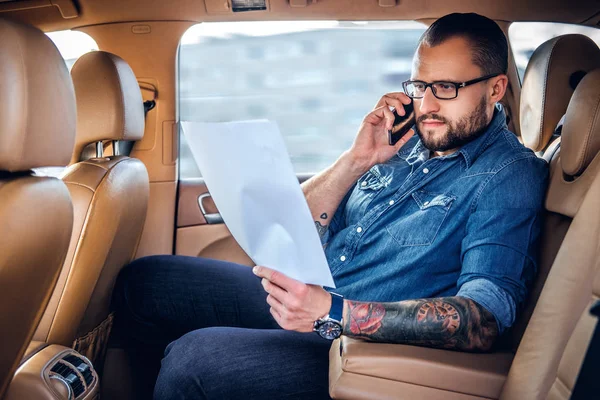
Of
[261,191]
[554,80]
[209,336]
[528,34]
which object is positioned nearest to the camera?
[261,191]

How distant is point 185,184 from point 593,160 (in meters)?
1.72

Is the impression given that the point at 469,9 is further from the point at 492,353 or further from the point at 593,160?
the point at 492,353

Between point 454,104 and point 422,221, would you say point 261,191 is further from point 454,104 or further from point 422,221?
point 454,104

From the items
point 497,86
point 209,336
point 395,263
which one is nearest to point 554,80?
point 497,86

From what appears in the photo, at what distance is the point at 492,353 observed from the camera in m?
1.49

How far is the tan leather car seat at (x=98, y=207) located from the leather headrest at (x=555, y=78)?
3.90ft

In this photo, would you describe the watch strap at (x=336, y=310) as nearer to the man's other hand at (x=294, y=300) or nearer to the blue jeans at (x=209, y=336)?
the man's other hand at (x=294, y=300)

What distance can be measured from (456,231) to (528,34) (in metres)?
1.30

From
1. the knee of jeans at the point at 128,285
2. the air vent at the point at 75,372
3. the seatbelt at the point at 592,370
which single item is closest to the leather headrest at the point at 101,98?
the knee of jeans at the point at 128,285

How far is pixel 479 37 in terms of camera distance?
181 cm

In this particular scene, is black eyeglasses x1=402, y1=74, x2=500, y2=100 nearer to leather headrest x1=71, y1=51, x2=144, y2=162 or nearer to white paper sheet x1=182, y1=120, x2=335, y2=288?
white paper sheet x1=182, y1=120, x2=335, y2=288

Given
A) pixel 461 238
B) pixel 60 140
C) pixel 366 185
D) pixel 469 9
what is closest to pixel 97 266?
pixel 60 140

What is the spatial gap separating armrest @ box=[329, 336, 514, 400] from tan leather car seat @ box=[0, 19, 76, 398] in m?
0.65

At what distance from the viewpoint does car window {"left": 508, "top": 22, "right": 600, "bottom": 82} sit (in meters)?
2.57
